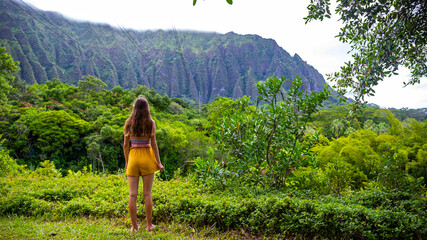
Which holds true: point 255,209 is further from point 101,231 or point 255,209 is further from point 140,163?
point 101,231

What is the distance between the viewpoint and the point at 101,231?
2750 millimetres

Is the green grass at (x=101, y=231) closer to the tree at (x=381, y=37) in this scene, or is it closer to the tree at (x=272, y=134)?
the tree at (x=272, y=134)

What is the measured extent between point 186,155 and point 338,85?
2209 cm

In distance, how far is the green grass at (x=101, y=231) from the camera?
101 inches

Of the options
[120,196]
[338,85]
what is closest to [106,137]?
[120,196]

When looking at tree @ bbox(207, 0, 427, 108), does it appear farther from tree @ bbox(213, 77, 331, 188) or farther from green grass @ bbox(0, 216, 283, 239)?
green grass @ bbox(0, 216, 283, 239)

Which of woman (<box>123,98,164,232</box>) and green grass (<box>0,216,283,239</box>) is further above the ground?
woman (<box>123,98,164,232</box>)

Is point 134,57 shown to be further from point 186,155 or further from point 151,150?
point 151,150

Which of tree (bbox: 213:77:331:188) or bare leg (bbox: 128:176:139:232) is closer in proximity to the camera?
bare leg (bbox: 128:176:139:232)

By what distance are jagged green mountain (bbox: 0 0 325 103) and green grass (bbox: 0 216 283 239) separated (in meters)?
19.7

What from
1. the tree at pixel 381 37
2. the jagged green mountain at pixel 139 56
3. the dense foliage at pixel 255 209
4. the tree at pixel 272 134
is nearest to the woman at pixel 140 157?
the dense foliage at pixel 255 209

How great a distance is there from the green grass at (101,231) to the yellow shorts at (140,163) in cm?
74

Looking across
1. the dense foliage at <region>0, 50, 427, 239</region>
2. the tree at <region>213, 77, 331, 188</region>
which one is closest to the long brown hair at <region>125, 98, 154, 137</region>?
the dense foliage at <region>0, 50, 427, 239</region>

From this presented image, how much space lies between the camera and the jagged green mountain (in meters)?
66.1
